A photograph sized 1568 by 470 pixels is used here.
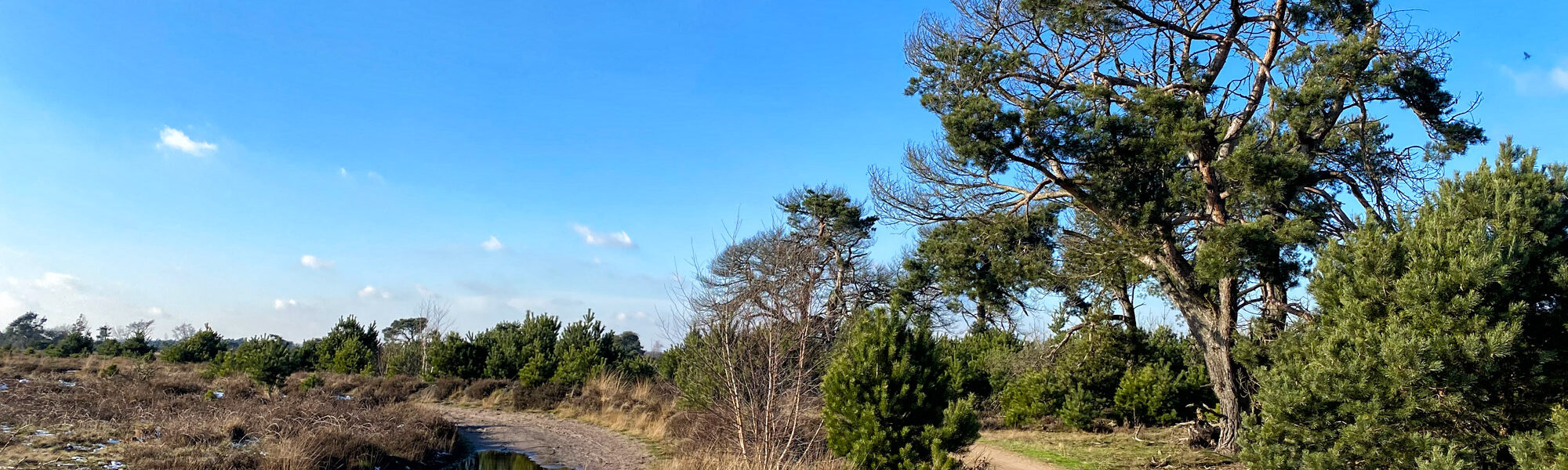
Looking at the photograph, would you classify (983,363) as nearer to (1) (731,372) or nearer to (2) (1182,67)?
(2) (1182,67)

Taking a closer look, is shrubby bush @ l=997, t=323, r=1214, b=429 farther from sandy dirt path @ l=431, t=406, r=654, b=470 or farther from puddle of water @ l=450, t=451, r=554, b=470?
puddle of water @ l=450, t=451, r=554, b=470

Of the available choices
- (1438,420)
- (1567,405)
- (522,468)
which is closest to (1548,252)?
(1567,405)

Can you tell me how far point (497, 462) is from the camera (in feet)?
42.3

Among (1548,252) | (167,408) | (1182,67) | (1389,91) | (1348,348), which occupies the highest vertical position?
(1182,67)

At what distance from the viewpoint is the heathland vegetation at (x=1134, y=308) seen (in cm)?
623

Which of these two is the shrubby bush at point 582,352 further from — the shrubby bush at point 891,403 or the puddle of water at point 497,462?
the shrubby bush at point 891,403

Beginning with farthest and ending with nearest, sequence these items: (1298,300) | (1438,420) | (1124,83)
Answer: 1. (1124,83)
2. (1298,300)
3. (1438,420)

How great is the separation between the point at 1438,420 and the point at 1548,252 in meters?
1.65

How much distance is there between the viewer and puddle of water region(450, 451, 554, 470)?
40.3 ft

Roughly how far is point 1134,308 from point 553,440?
1184 cm

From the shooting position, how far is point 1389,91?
380 inches

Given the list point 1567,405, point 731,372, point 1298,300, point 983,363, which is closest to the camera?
point 1567,405

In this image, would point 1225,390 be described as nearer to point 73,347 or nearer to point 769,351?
point 769,351

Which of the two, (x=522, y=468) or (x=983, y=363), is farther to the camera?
(x=983, y=363)
